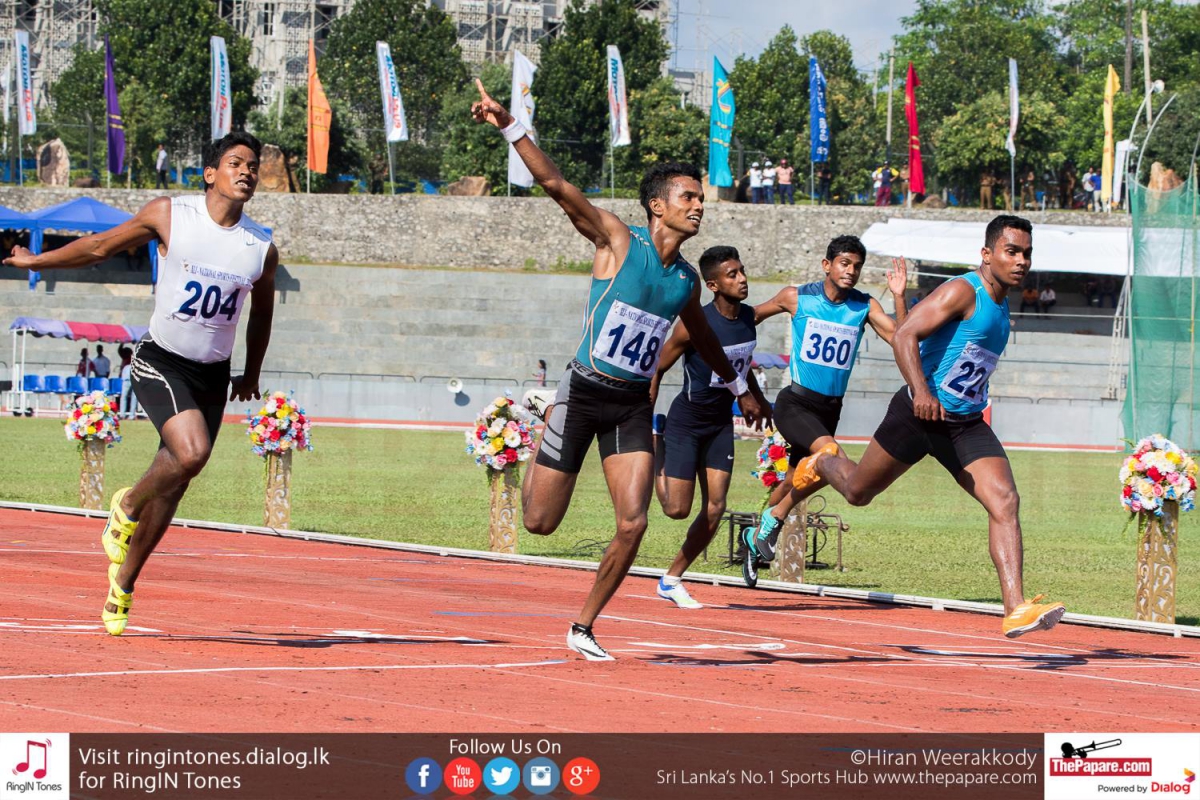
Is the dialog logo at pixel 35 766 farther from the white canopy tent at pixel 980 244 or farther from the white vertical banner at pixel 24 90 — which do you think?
the white vertical banner at pixel 24 90

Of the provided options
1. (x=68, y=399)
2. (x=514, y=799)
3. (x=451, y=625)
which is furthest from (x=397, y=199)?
(x=514, y=799)

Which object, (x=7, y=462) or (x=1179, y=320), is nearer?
(x=7, y=462)

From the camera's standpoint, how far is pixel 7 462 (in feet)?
82.5

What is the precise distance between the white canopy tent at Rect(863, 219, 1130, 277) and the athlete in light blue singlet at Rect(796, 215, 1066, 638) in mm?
39949

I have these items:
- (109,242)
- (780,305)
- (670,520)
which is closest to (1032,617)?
(780,305)

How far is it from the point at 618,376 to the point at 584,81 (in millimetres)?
62804

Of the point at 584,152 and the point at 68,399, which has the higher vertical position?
the point at 584,152

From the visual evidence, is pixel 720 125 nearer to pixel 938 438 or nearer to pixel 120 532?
pixel 938 438

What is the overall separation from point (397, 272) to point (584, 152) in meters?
20.0

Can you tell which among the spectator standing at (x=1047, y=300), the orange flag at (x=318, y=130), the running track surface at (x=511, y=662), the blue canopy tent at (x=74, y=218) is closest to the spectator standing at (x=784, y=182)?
the spectator standing at (x=1047, y=300)

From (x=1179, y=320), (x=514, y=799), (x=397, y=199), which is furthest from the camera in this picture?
(x=397, y=199)

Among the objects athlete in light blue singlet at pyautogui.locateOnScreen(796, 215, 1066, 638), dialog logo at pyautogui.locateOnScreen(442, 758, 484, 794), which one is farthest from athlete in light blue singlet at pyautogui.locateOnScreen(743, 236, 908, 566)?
dialog logo at pyautogui.locateOnScreen(442, 758, 484, 794)

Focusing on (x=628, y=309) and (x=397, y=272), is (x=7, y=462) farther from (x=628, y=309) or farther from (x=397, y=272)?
(x=397, y=272)

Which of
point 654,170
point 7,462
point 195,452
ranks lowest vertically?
point 7,462
